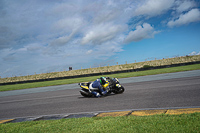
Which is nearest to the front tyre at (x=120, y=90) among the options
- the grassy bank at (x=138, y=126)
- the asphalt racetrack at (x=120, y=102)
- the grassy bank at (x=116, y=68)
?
the asphalt racetrack at (x=120, y=102)

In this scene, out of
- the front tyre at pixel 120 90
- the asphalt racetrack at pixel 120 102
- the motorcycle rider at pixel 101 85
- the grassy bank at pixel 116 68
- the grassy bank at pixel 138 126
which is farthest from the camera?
the grassy bank at pixel 116 68

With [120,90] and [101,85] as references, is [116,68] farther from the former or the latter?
[101,85]

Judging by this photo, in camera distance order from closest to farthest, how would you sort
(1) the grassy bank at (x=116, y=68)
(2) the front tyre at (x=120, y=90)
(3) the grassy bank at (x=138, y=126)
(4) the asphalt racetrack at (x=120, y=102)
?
(3) the grassy bank at (x=138, y=126)
(4) the asphalt racetrack at (x=120, y=102)
(2) the front tyre at (x=120, y=90)
(1) the grassy bank at (x=116, y=68)

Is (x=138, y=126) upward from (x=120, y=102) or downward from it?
upward

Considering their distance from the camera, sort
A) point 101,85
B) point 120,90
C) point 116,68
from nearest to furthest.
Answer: point 101,85, point 120,90, point 116,68

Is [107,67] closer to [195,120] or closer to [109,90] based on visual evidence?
[109,90]

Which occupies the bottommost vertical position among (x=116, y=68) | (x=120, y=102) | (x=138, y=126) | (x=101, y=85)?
(x=120, y=102)

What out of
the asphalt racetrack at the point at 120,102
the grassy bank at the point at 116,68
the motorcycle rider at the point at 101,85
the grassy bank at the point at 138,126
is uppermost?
the grassy bank at the point at 116,68

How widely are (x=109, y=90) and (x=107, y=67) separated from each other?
47.9 metres

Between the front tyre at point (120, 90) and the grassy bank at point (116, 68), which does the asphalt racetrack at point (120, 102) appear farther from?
the grassy bank at point (116, 68)

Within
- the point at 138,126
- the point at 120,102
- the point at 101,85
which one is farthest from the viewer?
the point at 101,85

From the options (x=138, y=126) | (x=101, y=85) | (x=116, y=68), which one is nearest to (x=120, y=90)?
(x=101, y=85)

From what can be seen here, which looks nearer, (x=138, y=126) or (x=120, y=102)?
(x=138, y=126)

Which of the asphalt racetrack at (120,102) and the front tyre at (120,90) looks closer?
the asphalt racetrack at (120,102)
